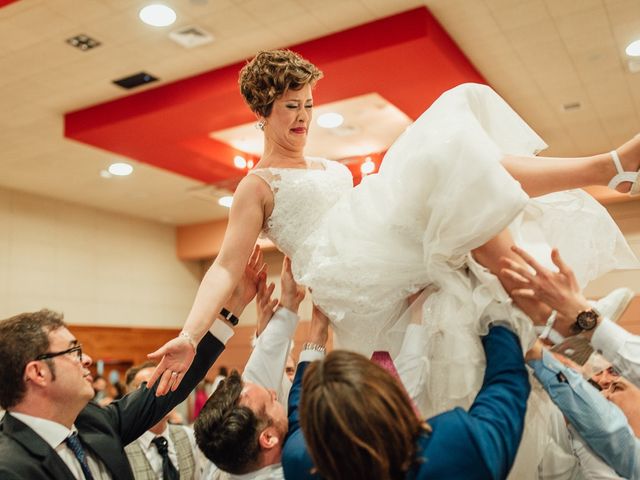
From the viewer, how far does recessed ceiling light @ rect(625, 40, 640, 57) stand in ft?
18.7

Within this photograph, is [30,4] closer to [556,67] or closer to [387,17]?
[387,17]

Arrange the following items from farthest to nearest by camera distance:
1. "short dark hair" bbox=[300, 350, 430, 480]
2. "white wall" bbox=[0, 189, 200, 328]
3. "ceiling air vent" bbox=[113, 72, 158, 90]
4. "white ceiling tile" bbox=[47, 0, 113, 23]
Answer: "white wall" bbox=[0, 189, 200, 328] → "ceiling air vent" bbox=[113, 72, 158, 90] → "white ceiling tile" bbox=[47, 0, 113, 23] → "short dark hair" bbox=[300, 350, 430, 480]

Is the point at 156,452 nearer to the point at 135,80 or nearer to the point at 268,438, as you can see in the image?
the point at 268,438

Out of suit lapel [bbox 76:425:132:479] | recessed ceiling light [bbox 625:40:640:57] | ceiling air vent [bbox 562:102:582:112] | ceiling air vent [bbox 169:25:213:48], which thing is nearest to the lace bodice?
suit lapel [bbox 76:425:132:479]

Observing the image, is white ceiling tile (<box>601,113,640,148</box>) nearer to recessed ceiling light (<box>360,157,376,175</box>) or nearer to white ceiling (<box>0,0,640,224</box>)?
white ceiling (<box>0,0,640,224</box>)

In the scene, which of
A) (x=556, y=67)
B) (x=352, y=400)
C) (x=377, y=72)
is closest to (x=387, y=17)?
(x=377, y=72)

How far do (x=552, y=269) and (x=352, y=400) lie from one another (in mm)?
647

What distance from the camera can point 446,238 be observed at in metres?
1.59

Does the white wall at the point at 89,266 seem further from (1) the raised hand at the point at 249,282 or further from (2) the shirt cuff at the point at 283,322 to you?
(2) the shirt cuff at the point at 283,322

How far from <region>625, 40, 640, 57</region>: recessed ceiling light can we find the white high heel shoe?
464cm

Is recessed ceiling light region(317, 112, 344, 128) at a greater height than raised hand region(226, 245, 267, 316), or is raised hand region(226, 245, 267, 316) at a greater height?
recessed ceiling light region(317, 112, 344, 128)

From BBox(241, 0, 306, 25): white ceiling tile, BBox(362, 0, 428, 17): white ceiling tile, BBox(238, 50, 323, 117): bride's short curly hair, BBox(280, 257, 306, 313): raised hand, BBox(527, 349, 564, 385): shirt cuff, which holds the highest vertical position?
BBox(362, 0, 428, 17): white ceiling tile

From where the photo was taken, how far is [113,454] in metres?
2.44

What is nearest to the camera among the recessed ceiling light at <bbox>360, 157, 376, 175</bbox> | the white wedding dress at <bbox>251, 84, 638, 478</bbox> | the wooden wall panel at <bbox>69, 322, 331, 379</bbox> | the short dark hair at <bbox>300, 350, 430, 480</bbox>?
the short dark hair at <bbox>300, 350, 430, 480</bbox>
